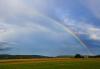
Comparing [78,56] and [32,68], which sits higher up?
[78,56]

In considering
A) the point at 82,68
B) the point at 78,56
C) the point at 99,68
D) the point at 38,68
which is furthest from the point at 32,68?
the point at 78,56

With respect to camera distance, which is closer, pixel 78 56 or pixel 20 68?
pixel 20 68

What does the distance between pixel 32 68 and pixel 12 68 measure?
3684mm

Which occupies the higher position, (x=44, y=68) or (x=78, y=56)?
(x=78, y=56)

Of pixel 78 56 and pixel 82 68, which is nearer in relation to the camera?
pixel 82 68

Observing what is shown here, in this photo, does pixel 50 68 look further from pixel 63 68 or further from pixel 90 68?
pixel 90 68

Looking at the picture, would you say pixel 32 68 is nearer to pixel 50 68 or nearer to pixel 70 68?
pixel 50 68

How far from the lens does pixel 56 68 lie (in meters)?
52.1

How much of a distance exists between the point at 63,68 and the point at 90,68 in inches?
198

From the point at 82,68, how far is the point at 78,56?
42.0 m

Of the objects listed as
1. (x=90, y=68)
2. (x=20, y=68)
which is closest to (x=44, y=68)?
(x=20, y=68)

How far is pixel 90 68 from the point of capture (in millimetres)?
51156

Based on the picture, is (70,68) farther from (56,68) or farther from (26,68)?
(26,68)

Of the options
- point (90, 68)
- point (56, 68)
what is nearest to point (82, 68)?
point (90, 68)
